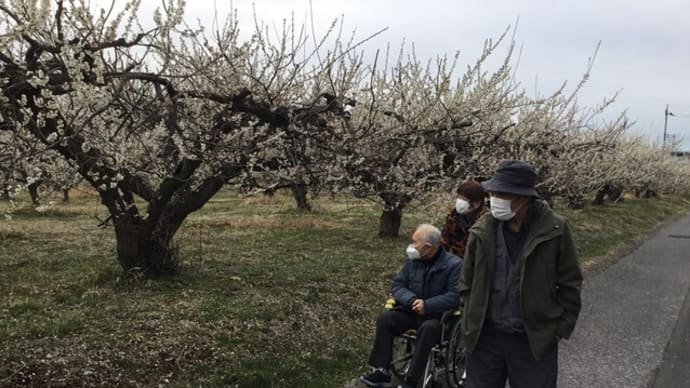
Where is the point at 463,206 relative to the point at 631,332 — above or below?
above

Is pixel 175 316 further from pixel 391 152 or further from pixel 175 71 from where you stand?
pixel 391 152

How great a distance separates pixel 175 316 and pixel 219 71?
2689 mm

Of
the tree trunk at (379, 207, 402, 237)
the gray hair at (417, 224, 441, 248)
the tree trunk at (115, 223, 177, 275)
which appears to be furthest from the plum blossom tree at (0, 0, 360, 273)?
the tree trunk at (379, 207, 402, 237)

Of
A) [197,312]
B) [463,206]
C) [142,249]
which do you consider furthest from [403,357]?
[142,249]

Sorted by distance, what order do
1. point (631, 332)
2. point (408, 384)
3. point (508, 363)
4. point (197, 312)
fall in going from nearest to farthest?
point (508, 363)
point (408, 384)
point (197, 312)
point (631, 332)

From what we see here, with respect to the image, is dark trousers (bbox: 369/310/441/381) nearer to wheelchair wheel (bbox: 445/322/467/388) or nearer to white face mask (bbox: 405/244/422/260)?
wheelchair wheel (bbox: 445/322/467/388)

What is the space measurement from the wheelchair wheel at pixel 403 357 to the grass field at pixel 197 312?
53 centimetres

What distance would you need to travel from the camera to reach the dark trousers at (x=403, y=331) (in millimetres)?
4449

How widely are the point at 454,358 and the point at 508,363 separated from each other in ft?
4.26

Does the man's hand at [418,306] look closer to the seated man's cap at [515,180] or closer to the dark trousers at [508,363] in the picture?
the dark trousers at [508,363]

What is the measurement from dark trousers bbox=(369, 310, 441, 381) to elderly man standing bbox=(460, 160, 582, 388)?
3.34ft

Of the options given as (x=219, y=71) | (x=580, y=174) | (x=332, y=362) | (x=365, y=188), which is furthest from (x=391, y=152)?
(x=580, y=174)

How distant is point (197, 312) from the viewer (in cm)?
618

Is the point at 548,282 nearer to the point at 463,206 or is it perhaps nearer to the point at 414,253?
the point at 414,253
